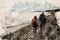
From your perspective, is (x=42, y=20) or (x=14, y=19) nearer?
(x=42, y=20)

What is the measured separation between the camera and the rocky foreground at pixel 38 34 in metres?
1.54

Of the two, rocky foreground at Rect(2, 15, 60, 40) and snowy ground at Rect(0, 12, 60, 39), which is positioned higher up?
snowy ground at Rect(0, 12, 60, 39)

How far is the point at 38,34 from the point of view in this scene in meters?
1.54

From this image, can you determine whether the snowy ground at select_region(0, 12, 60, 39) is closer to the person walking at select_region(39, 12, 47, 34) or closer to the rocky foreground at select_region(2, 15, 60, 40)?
the rocky foreground at select_region(2, 15, 60, 40)

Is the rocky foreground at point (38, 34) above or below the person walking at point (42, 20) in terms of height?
below

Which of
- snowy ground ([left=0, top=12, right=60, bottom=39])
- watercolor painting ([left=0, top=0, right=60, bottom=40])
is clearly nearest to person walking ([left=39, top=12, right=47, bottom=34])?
watercolor painting ([left=0, top=0, right=60, bottom=40])

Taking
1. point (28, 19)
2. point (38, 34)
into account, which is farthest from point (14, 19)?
point (38, 34)

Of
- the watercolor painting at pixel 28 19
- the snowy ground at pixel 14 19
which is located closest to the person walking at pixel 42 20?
the watercolor painting at pixel 28 19

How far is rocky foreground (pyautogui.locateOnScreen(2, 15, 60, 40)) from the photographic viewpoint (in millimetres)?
1535

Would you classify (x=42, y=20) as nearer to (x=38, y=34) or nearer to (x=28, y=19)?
(x=38, y=34)

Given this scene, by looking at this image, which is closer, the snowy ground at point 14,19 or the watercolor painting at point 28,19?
the watercolor painting at point 28,19

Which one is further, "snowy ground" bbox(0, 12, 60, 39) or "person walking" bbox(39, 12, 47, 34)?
"snowy ground" bbox(0, 12, 60, 39)

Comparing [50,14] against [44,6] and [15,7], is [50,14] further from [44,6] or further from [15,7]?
[15,7]

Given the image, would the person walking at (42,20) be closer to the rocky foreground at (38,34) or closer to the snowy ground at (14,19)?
the rocky foreground at (38,34)
